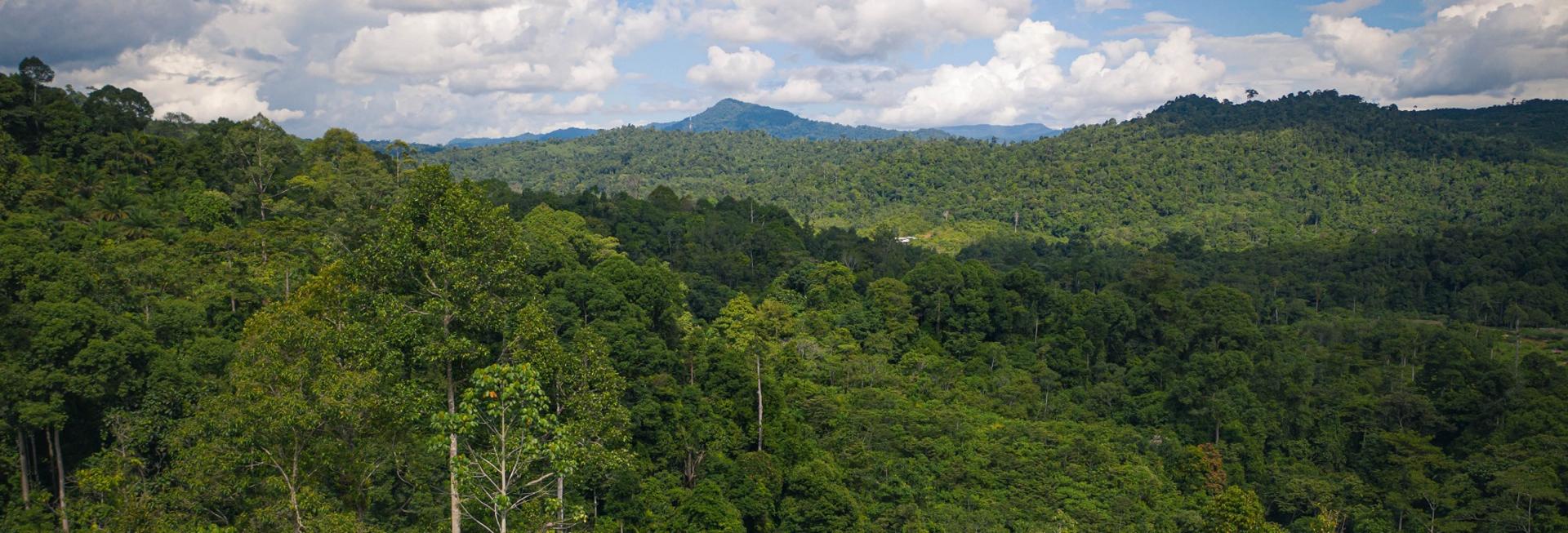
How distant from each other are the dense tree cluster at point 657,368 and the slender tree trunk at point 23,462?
143mm

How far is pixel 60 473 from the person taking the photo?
51.4ft

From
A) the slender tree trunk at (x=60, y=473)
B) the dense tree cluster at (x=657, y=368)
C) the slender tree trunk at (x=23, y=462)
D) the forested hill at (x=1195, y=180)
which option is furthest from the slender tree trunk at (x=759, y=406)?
the forested hill at (x=1195, y=180)

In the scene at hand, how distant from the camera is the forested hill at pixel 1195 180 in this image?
85688 millimetres

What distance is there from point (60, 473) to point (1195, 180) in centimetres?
9823

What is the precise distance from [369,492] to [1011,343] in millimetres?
32344

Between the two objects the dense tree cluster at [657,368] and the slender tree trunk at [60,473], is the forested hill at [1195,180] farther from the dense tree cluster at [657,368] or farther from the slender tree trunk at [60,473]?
the slender tree trunk at [60,473]

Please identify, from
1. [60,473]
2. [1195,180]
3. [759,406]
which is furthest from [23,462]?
[1195,180]

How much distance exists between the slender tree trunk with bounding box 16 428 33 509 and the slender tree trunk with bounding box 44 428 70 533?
16.6 inches

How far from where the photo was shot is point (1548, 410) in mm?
34250

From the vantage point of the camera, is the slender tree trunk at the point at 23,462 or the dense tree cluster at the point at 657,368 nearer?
the dense tree cluster at the point at 657,368

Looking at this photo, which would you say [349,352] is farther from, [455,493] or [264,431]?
[455,493]

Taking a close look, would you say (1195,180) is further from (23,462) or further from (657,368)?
(23,462)

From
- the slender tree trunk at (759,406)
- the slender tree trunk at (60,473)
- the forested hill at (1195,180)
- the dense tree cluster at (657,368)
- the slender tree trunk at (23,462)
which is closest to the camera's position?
the dense tree cluster at (657,368)

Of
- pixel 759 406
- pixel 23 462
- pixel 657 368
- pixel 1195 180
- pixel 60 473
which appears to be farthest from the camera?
pixel 1195 180
